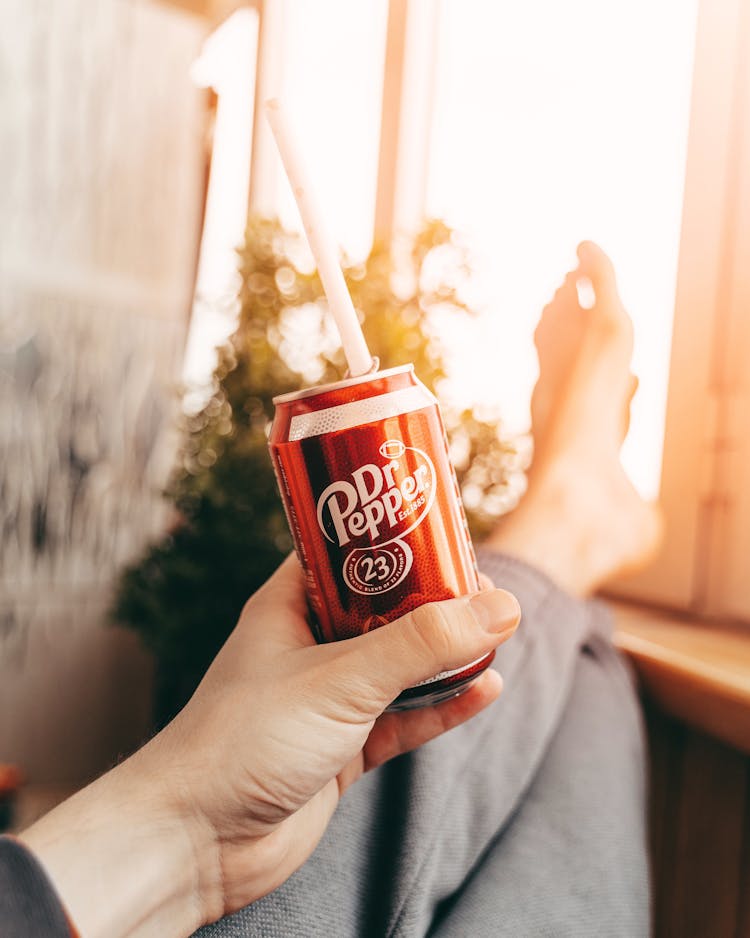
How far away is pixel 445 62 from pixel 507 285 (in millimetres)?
611

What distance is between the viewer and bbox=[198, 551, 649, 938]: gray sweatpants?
54 centimetres

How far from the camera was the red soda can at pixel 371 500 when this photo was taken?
1.47 ft

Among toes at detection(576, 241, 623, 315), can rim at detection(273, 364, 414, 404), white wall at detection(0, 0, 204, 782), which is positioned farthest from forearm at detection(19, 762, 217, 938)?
white wall at detection(0, 0, 204, 782)

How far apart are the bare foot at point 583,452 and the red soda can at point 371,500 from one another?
1.30 feet

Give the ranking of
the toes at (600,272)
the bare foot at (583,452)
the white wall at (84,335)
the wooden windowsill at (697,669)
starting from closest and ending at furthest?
the wooden windowsill at (697,669) < the bare foot at (583,452) < the toes at (600,272) < the white wall at (84,335)

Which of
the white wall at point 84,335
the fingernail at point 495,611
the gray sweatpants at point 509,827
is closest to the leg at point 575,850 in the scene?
the gray sweatpants at point 509,827

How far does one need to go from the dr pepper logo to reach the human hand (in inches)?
1.2

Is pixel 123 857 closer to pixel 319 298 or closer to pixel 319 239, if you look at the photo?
pixel 319 239

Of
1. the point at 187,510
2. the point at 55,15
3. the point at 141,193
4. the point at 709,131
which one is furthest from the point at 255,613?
the point at 55,15

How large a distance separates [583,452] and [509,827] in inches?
21.3

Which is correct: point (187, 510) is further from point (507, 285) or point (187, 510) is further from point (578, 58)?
point (578, 58)

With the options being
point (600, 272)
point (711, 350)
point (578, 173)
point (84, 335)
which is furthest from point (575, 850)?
point (84, 335)

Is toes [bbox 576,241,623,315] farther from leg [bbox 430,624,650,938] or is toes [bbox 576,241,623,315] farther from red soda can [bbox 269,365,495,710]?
red soda can [bbox 269,365,495,710]

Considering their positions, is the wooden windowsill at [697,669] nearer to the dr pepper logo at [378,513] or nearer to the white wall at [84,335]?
the dr pepper logo at [378,513]
